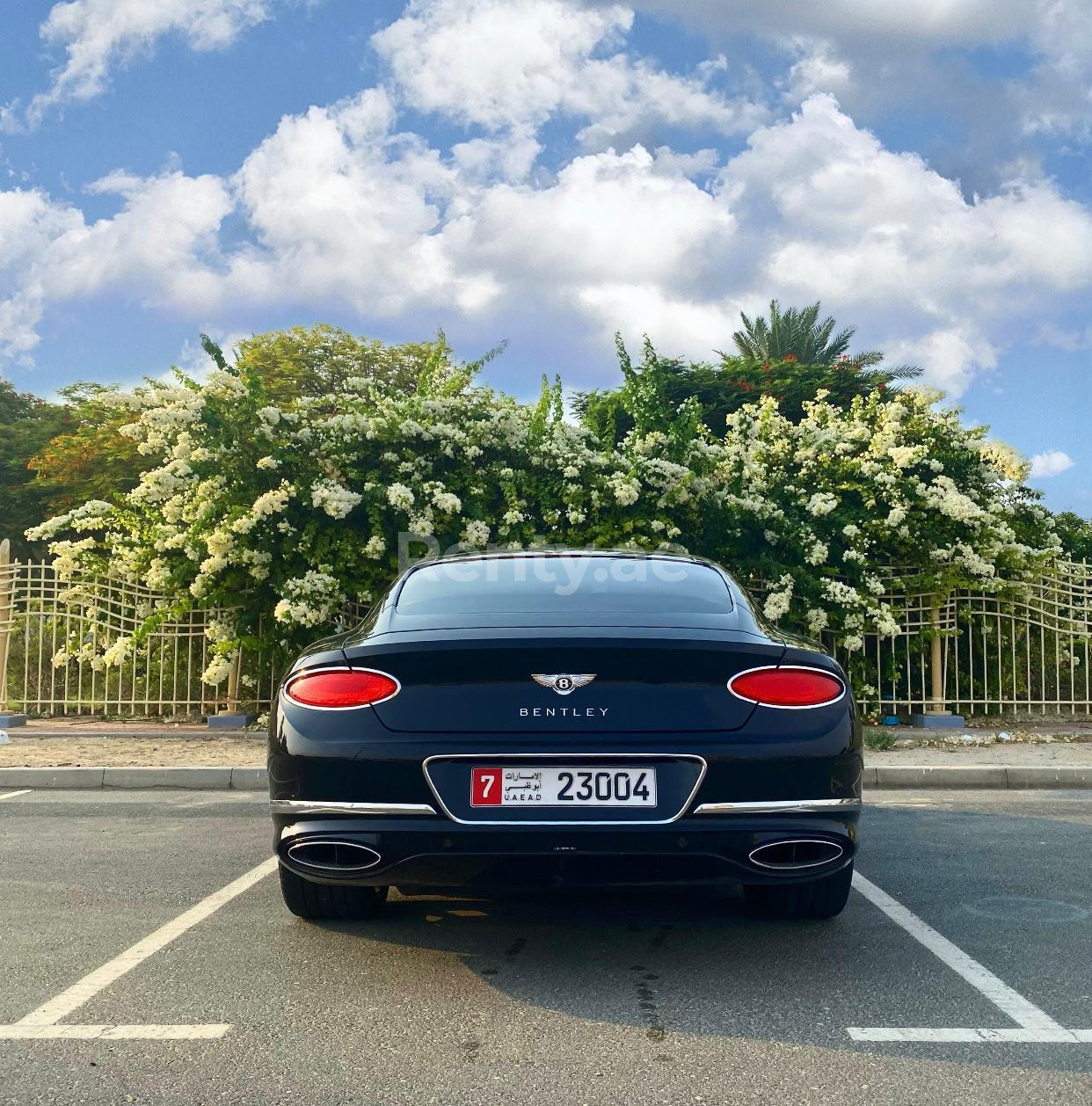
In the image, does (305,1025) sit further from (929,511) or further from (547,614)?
(929,511)

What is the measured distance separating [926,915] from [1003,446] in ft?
47.7

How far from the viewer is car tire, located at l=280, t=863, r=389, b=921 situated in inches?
189

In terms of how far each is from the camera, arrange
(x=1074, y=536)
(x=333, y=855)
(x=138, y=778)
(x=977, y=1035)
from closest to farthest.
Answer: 1. (x=977, y=1035)
2. (x=333, y=855)
3. (x=138, y=778)
4. (x=1074, y=536)

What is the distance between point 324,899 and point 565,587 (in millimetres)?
1506

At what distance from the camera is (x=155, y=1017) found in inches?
147

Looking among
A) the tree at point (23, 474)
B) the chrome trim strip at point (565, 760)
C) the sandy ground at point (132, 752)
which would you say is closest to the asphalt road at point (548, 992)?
the chrome trim strip at point (565, 760)

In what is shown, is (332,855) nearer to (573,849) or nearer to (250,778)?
(573,849)

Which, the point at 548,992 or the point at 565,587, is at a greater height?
the point at 565,587

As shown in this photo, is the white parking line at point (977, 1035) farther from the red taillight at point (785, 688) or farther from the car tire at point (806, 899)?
the car tire at point (806, 899)

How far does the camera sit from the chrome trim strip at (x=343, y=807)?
4.06 m

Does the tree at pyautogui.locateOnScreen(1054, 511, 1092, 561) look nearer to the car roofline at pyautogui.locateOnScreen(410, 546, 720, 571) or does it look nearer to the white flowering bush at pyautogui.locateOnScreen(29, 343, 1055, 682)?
the white flowering bush at pyautogui.locateOnScreen(29, 343, 1055, 682)

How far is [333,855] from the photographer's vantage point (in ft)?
13.8

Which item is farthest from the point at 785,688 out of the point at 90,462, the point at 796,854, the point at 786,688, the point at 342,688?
the point at 90,462

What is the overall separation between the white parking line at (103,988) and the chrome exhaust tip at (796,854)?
1.72m
